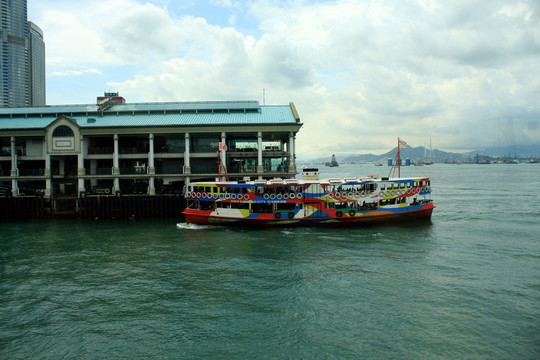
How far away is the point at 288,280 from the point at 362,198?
76.5 feet

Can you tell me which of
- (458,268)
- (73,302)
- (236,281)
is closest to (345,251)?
(458,268)

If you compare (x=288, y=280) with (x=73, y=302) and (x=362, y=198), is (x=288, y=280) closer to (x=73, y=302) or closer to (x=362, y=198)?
(x=73, y=302)

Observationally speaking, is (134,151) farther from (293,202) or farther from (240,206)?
(293,202)

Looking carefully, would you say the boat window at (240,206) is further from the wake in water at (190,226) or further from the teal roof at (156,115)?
the teal roof at (156,115)

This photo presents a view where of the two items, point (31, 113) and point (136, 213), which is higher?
point (31, 113)

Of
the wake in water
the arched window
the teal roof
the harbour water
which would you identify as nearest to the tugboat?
the wake in water

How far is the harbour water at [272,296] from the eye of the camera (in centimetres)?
1697

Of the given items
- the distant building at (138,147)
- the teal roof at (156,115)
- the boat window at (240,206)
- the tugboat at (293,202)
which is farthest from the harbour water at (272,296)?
the teal roof at (156,115)

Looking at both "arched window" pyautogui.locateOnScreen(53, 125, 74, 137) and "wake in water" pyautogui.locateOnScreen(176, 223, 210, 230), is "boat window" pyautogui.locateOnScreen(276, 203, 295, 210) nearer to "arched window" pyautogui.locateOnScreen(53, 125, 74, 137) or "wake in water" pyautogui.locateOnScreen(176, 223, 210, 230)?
"wake in water" pyautogui.locateOnScreen(176, 223, 210, 230)

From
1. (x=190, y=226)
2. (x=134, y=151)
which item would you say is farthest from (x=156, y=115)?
(x=190, y=226)

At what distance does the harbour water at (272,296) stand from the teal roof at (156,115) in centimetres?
2345

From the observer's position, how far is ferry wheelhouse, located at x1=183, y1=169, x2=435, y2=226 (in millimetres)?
44500

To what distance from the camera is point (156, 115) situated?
6081 centimetres

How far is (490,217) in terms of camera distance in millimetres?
49406
